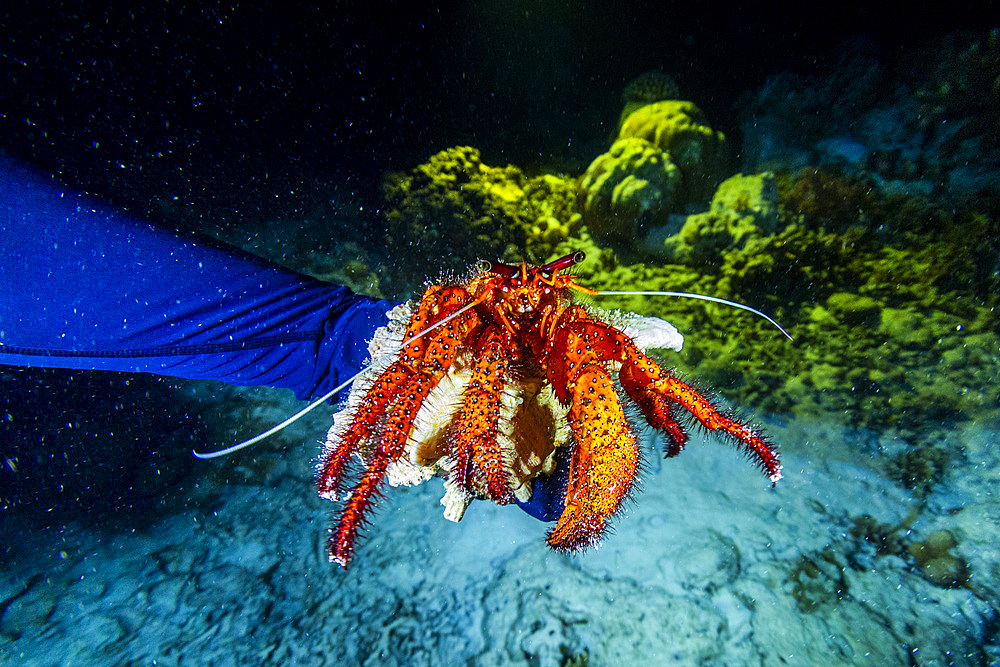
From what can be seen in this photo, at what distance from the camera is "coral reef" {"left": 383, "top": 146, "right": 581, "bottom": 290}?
545cm

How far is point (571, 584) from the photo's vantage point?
3.10 m

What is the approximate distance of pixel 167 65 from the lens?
11391 millimetres

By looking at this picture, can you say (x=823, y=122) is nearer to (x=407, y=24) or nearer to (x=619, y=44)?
(x=619, y=44)

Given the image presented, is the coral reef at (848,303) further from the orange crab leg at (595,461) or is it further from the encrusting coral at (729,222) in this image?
the orange crab leg at (595,461)

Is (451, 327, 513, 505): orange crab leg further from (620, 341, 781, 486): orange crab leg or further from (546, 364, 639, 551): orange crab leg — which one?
(620, 341, 781, 486): orange crab leg

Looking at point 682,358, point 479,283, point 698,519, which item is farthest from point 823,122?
point 479,283

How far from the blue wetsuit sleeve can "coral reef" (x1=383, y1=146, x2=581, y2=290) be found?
10.8ft

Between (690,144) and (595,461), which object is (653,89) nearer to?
(690,144)

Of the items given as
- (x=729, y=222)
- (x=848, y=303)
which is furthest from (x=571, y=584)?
(x=848, y=303)

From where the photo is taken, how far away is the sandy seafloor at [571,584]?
9.18ft

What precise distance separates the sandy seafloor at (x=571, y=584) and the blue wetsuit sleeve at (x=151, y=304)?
1.80 metres

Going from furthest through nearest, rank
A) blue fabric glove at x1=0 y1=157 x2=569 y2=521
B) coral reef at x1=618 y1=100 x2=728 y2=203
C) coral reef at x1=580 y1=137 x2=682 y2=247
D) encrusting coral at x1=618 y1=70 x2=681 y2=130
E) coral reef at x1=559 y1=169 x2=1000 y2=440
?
encrusting coral at x1=618 y1=70 x2=681 y2=130
coral reef at x1=618 y1=100 x2=728 y2=203
coral reef at x1=580 y1=137 x2=682 y2=247
coral reef at x1=559 y1=169 x2=1000 y2=440
blue fabric glove at x1=0 y1=157 x2=569 y2=521

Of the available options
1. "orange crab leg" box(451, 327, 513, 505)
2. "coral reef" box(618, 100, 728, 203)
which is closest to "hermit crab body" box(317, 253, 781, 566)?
"orange crab leg" box(451, 327, 513, 505)

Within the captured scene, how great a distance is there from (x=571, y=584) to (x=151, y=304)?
3764 millimetres
